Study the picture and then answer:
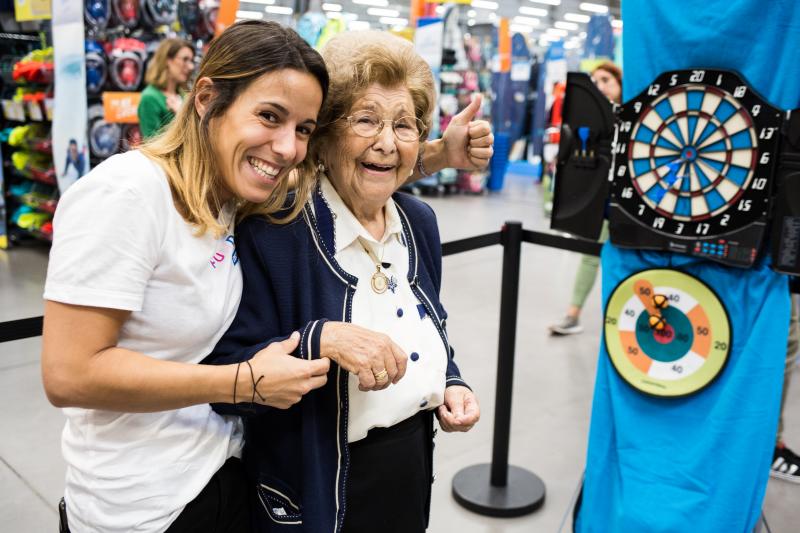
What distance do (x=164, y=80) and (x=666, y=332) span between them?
3.55 meters

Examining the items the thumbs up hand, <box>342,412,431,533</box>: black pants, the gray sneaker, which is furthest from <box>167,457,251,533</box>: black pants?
the gray sneaker

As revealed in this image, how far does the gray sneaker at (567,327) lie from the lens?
4.40m

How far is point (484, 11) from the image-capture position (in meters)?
25.0

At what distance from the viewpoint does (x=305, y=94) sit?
105 centimetres

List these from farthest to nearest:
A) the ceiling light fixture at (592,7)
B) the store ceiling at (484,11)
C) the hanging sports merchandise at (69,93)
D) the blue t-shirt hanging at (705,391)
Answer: the store ceiling at (484,11) < the ceiling light fixture at (592,7) < the hanging sports merchandise at (69,93) < the blue t-shirt hanging at (705,391)

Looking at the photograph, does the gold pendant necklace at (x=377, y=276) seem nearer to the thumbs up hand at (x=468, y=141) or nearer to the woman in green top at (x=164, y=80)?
the thumbs up hand at (x=468, y=141)

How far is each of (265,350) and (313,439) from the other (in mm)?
214

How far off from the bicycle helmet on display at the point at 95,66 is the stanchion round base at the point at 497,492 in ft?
14.1

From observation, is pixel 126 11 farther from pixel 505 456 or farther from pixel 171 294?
pixel 171 294

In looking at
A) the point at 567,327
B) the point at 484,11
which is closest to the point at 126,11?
the point at 567,327

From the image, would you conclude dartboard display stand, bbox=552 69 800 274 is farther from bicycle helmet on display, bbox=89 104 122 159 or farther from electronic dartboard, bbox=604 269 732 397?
bicycle helmet on display, bbox=89 104 122 159

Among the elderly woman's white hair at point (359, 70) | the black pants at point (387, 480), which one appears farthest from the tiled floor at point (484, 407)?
the elderly woman's white hair at point (359, 70)

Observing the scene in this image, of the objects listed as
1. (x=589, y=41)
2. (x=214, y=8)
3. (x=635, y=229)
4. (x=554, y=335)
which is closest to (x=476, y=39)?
(x=589, y=41)

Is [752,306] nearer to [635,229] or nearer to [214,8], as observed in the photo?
[635,229]
